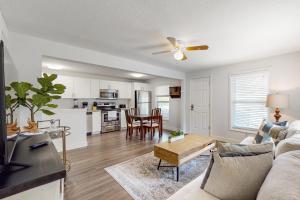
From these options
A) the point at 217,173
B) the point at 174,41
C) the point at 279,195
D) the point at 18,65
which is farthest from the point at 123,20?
the point at 279,195

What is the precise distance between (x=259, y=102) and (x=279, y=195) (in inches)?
152

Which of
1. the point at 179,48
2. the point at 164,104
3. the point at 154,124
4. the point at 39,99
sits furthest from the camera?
the point at 164,104

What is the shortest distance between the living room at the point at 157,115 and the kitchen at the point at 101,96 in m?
0.14

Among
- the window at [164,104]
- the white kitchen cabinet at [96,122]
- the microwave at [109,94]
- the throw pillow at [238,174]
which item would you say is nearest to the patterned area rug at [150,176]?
the throw pillow at [238,174]

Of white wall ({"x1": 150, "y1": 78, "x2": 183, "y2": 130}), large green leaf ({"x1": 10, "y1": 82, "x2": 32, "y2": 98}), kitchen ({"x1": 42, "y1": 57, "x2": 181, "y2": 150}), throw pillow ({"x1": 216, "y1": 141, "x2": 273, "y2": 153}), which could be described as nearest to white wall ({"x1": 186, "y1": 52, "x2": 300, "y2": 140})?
white wall ({"x1": 150, "y1": 78, "x2": 183, "y2": 130})

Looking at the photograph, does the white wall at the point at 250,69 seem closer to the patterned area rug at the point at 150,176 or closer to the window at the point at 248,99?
the window at the point at 248,99

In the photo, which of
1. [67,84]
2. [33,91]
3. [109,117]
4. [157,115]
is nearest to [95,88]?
[67,84]

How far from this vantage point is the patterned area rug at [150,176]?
197 centimetres

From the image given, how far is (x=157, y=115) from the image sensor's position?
16.1ft

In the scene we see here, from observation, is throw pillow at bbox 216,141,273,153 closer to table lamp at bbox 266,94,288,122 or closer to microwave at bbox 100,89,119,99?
table lamp at bbox 266,94,288,122

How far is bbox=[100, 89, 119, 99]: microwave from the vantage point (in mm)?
5636

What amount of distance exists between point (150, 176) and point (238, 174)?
1.64 metres

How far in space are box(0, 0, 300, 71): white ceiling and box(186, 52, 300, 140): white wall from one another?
51 centimetres

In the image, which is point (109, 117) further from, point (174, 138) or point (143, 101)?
point (174, 138)
